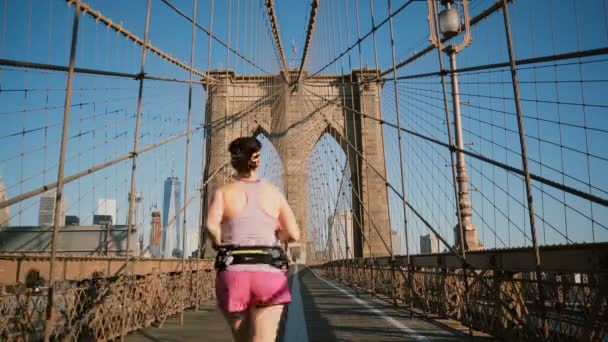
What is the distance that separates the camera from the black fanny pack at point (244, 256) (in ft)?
6.61

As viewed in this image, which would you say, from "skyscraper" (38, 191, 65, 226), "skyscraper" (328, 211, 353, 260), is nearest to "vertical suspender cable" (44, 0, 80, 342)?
"skyscraper" (38, 191, 65, 226)

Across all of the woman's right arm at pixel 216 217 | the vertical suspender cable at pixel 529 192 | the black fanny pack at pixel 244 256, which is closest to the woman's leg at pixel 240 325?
the black fanny pack at pixel 244 256

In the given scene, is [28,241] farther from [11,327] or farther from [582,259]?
[582,259]

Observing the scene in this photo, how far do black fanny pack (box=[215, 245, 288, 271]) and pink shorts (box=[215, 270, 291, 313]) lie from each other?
0.04 m

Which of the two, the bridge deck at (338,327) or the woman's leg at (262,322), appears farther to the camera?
the bridge deck at (338,327)

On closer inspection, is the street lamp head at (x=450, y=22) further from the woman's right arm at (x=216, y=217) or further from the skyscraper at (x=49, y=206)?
the woman's right arm at (x=216, y=217)

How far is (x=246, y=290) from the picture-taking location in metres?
1.99

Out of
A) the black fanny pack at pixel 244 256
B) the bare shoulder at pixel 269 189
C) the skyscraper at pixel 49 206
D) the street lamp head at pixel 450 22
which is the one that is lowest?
the black fanny pack at pixel 244 256

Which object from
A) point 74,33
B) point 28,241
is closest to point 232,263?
point 74,33

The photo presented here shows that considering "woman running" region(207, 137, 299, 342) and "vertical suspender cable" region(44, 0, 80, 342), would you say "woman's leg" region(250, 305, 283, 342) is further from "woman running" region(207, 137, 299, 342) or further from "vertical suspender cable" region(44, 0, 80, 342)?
"vertical suspender cable" region(44, 0, 80, 342)

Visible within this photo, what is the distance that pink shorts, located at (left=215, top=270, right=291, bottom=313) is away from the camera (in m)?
1.98

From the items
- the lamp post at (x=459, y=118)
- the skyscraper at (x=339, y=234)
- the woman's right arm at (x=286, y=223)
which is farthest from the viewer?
the skyscraper at (x=339, y=234)

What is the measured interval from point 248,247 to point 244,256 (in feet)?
0.15

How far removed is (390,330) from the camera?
6.14 metres
